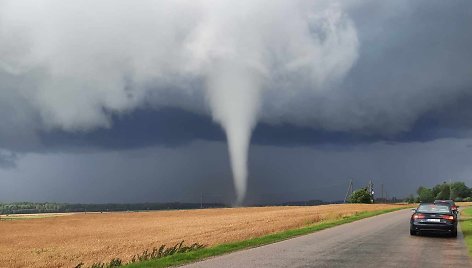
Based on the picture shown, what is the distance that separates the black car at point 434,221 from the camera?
A: 24375 mm

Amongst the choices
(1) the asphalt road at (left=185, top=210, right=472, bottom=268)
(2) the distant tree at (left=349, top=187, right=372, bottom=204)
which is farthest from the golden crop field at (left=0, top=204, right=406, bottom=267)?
(2) the distant tree at (left=349, top=187, right=372, bottom=204)

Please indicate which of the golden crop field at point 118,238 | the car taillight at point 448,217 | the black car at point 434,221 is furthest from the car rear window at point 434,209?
the golden crop field at point 118,238

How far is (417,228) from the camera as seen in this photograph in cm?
2483

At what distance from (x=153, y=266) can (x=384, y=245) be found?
10065 mm

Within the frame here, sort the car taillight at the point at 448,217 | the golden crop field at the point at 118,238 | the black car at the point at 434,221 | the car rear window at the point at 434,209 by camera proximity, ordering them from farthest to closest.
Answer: the golden crop field at the point at 118,238 < the car rear window at the point at 434,209 < the car taillight at the point at 448,217 < the black car at the point at 434,221

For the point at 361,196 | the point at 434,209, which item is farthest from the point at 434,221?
the point at 361,196

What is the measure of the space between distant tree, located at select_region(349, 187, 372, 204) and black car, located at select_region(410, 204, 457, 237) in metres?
102

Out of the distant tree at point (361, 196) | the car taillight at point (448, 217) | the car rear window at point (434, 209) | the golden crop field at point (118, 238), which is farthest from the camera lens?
the distant tree at point (361, 196)

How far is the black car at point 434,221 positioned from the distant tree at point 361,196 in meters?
102

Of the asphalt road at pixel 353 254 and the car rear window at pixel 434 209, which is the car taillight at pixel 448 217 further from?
the asphalt road at pixel 353 254

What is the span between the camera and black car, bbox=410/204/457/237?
2438cm

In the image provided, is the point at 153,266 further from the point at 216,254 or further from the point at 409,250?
the point at 409,250

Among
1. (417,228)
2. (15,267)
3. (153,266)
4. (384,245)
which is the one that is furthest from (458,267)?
(15,267)

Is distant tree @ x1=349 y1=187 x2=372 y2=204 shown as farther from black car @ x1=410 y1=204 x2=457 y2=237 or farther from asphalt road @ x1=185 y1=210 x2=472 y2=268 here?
asphalt road @ x1=185 y1=210 x2=472 y2=268
